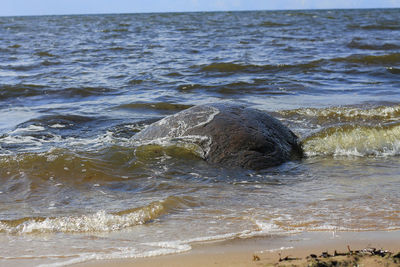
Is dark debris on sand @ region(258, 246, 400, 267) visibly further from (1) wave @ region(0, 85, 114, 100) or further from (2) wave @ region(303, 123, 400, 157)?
(1) wave @ region(0, 85, 114, 100)

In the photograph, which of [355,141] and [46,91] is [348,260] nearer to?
[355,141]

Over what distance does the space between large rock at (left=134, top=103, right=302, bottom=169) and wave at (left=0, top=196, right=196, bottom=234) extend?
1269 mm

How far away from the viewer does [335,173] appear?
14.8 ft

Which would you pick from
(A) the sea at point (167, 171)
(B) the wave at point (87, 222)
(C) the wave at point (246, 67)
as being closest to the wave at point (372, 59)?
(C) the wave at point (246, 67)

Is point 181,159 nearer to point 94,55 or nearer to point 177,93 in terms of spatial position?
point 177,93

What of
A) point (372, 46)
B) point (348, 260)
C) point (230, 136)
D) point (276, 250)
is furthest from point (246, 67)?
point (348, 260)

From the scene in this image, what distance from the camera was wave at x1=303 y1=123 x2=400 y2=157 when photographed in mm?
5273

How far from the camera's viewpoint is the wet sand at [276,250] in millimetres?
2564

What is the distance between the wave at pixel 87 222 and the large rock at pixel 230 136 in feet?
4.16

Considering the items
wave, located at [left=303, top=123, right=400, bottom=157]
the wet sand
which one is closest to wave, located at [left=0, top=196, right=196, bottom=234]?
the wet sand

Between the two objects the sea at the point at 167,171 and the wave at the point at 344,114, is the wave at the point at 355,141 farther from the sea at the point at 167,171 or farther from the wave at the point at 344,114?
the wave at the point at 344,114

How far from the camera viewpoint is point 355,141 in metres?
5.50

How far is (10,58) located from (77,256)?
13.7 metres

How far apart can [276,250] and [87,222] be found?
131cm
